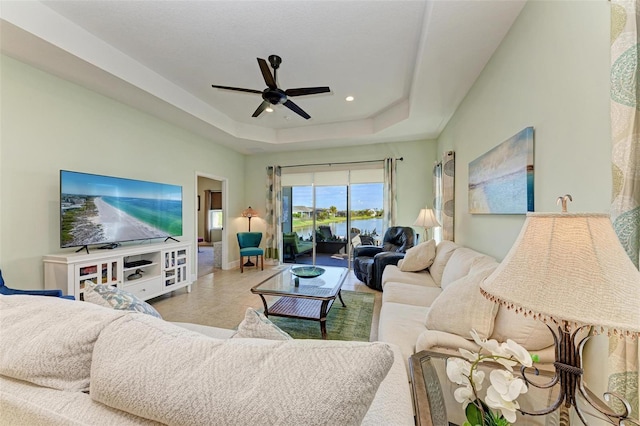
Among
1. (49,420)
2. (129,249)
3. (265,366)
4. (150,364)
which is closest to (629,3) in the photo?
(265,366)

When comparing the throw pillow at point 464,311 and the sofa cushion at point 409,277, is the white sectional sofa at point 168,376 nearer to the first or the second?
the throw pillow at point 464,311

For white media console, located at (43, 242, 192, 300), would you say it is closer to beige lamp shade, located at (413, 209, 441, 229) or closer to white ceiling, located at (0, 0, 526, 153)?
white ceiling, located at (0, 0, 526, 153)

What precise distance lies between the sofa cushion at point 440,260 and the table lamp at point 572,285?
211cm

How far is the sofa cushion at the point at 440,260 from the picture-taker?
9.07ft

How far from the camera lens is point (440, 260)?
2.88 metres

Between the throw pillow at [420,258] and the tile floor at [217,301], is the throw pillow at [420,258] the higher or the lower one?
the higher one

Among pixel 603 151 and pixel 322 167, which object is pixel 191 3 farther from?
pixel 322 167

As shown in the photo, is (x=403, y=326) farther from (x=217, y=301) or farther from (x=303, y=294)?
(x=217, y=301)

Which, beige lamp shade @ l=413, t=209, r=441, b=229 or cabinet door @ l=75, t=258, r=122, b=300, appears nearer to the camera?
cabinet door @ l=75, t=258, r=122, b=300

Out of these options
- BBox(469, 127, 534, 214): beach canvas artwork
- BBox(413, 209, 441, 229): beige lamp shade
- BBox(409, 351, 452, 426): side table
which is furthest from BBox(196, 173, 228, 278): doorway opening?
BBox(409, 351, 452, 426): side table

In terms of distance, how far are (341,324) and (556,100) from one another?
257cm

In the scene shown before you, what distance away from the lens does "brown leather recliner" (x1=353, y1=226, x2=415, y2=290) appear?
3.75 meters

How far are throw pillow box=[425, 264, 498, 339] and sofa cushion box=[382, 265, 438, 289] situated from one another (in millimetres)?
1256

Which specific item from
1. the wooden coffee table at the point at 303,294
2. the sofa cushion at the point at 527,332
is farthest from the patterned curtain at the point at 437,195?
the sofa cushion at the point at 527,332
